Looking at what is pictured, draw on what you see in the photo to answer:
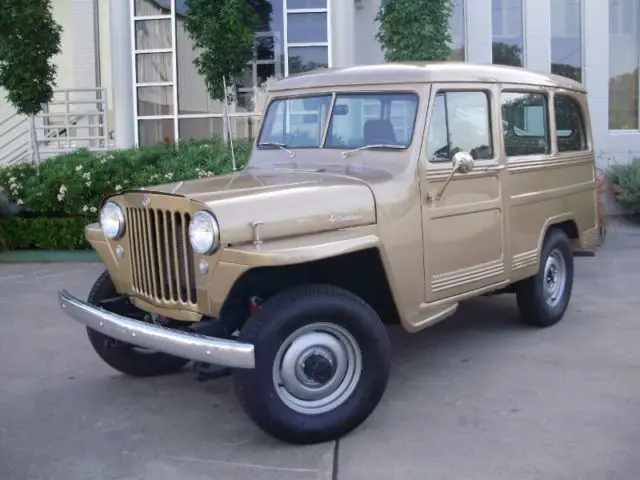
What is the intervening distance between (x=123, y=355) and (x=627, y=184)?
8836mm

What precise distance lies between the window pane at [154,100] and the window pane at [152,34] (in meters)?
0.65

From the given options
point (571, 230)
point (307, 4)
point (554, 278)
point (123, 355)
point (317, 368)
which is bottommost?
point (123, 355)

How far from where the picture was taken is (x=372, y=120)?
5.34 meters

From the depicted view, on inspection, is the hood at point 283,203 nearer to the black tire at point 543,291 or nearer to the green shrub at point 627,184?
the black tire at point 543,291

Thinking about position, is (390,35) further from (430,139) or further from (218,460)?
(218,460)

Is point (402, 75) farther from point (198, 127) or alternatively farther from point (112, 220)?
point (198, 127)

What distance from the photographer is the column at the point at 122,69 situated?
1226cm

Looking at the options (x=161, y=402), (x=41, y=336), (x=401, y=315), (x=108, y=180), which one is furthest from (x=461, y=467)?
(x=108, y=180)

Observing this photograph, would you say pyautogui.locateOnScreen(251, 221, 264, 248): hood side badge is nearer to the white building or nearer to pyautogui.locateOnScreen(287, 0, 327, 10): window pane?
the white building

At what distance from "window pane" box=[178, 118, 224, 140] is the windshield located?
22.5 ft

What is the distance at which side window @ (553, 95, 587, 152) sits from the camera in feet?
22.2

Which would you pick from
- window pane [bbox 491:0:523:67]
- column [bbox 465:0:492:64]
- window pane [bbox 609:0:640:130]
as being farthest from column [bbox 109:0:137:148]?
window pane [bbox 609:0:640:130]

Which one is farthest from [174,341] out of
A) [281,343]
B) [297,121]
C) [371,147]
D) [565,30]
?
[565,30]

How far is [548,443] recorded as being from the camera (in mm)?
4340
